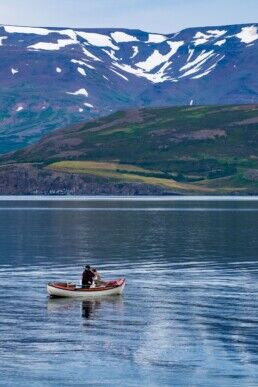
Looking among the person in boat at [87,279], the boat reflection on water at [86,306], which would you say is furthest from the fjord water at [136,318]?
the person in boat at [87,279]

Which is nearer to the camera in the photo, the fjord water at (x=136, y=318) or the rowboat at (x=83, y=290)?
the fjord water at (x=136, y=318)

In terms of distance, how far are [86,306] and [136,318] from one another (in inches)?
285

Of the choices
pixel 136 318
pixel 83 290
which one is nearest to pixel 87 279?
pixel 83 290

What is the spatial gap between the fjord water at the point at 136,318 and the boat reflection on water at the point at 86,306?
0.07 meters

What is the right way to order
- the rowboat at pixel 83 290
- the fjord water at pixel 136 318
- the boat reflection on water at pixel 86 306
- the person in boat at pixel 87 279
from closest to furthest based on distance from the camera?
1. the fjord water at pixel 136 318
2. the boat reflection on water at pixel 86 306
3. the rowboat at pixel 83 290
4. the person in boat at pixel 87 279

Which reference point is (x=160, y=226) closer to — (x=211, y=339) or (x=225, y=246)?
(x=225, y=246)

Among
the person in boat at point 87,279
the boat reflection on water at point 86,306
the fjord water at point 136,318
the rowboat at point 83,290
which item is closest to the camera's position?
the fjord water at point 136,318

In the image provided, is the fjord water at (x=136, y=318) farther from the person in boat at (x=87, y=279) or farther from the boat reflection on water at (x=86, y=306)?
the person in boat at (x=87, y=279)

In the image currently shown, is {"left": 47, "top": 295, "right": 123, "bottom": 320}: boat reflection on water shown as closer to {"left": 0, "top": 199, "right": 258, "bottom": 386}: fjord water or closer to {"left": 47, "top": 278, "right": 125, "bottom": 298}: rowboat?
{"left": 0, "top": 199, "right": 258, "bottom": 386}: fjord water

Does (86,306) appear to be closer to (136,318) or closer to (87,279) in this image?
(87,279)

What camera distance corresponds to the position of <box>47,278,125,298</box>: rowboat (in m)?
79.9

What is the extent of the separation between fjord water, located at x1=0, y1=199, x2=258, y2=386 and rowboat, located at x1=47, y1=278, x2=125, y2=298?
3.40ft

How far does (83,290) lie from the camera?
80750 mm

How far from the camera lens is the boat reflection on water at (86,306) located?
7384cm
